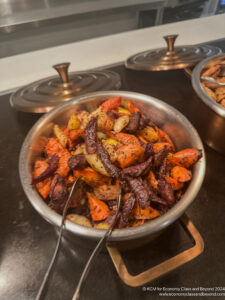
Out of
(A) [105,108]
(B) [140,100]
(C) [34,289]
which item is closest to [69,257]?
(C) [34,289]

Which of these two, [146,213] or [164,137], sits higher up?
[164,137]

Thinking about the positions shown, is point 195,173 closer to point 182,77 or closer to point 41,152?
point 41,152

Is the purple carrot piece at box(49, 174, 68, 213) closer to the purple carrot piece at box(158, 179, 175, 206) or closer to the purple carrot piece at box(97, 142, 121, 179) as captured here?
the purple carrot piece at box(97, 142, 121, 179)

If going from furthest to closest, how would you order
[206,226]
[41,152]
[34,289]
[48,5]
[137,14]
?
[137,14] → [48,5] → [41,152] → [206,226] → [34,289]

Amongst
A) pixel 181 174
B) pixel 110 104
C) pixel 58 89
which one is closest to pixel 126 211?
pixel 181 174

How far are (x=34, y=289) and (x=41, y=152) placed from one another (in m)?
0.60

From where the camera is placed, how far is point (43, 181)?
83 centimetres

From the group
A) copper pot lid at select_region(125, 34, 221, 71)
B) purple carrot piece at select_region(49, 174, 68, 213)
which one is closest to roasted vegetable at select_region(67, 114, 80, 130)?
purple carrot piece at select_region(49, 174, 68, 213)

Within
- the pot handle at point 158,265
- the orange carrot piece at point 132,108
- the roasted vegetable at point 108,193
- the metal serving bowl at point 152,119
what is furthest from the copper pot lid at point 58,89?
the pot handle at point 158,265

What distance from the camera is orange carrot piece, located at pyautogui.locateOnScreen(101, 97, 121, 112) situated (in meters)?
1.10

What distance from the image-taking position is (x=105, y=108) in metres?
1.10

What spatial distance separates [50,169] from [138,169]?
1.22 ft

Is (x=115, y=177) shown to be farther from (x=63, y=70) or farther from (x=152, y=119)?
(x=63, y=70)

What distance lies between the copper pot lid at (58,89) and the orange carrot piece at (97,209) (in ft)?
2.58
